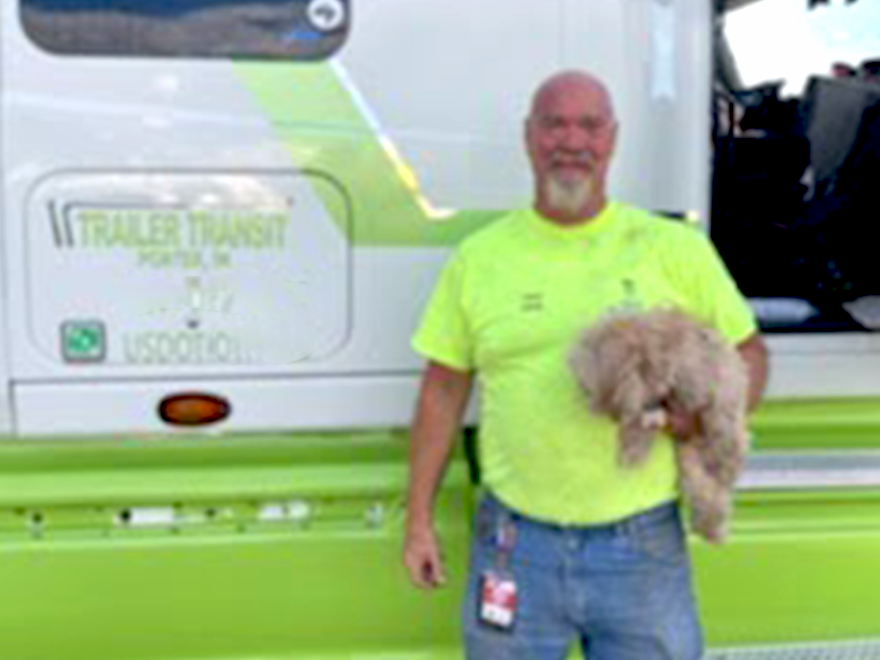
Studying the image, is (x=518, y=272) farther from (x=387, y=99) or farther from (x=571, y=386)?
(x=387, y=99)

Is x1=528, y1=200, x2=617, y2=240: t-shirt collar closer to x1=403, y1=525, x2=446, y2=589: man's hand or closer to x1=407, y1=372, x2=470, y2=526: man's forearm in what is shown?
x1=407, y1=372, x2=470, y2=526: man's forearm

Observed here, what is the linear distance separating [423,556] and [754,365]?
608mm

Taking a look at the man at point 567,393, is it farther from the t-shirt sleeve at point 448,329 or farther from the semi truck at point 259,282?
the semi truck at point 259,282

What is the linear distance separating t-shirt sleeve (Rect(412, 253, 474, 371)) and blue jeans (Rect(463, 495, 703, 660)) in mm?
242

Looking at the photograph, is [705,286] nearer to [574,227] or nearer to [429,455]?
[574,227]

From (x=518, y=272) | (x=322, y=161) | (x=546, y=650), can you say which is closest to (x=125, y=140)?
(x=322, y=161)

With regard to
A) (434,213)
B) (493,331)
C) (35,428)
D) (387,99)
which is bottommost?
(35,428)

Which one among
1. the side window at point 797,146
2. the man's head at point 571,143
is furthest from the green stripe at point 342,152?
the side window at point 797,146

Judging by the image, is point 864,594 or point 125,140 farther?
point 864,594

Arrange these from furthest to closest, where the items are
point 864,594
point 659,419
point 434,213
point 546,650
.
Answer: point 864,594 → point 434,213 → point 546,650 → point 659,419

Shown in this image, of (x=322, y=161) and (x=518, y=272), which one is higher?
(x=322, y=161)

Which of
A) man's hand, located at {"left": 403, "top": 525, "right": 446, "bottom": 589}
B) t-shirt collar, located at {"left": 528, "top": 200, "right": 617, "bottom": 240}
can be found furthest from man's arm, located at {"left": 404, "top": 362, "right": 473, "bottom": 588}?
t-shirt collar, located at {"left": 528, "top": 200, "right": 617, "bottom": 240}

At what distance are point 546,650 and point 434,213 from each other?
Result: 739 mm

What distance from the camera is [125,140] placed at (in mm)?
2164
